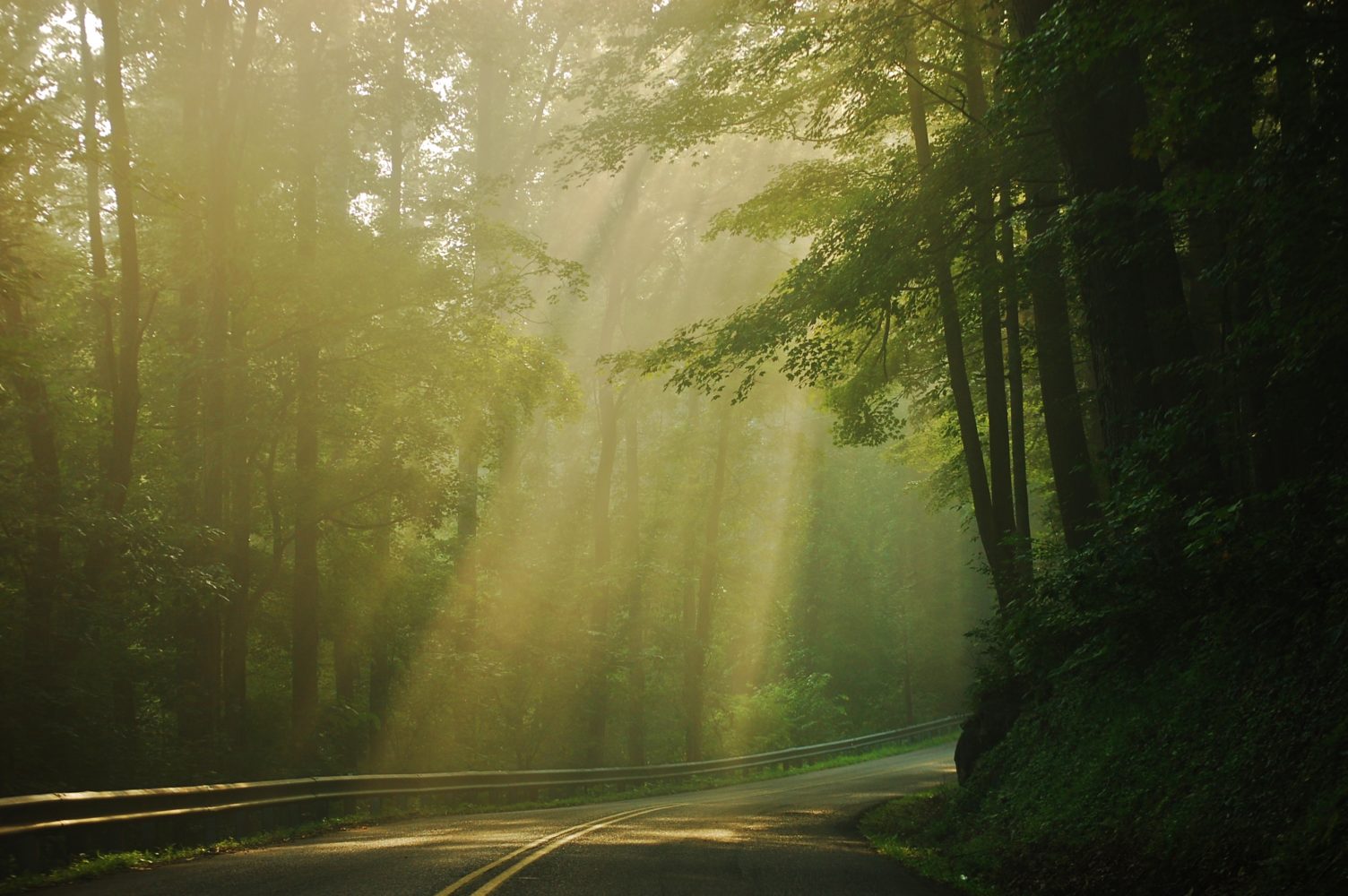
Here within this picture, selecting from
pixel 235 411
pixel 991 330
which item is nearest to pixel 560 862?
pixel 991 330

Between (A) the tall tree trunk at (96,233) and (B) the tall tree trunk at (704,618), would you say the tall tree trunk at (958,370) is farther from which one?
(B) the tall tree trunk at (704,618)

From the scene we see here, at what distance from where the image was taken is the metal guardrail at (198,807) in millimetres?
8852

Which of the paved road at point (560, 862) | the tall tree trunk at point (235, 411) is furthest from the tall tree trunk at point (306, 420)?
the paved road at point (560, 862)

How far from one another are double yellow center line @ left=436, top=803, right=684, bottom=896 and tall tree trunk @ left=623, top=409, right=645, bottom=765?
1869 centimetres

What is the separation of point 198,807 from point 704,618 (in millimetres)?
27509

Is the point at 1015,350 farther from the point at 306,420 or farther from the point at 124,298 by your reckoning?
the point at 124,298

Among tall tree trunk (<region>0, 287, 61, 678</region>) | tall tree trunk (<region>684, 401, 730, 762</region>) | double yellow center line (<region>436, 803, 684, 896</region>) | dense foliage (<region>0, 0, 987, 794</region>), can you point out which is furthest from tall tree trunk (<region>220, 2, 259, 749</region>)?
tall tree trunk (<region>684, 401, 730, 762</region>)

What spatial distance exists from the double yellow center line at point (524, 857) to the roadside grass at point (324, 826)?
3.29 meters

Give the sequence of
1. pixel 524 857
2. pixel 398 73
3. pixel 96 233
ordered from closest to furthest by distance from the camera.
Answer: pixel 524 857
pixel 96 233
pixel 398 73

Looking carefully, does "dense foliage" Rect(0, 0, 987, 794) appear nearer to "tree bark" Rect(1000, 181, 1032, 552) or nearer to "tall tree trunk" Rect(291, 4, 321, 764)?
"tall tree trunk" Rect(291, 4, 321, 764)

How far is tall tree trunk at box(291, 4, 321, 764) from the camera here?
71.9ft

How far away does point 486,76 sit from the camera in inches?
1436

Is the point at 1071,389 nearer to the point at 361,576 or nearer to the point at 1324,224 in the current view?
the point at 1324,224

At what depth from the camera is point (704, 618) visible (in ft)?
126
